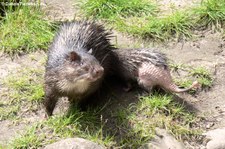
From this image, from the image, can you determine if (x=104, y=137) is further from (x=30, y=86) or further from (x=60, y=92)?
(x=30, y=86)

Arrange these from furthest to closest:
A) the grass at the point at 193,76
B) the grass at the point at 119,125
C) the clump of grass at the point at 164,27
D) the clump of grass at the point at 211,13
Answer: the clump of grass at the point at 211,13 → the clump of grass at the point at 164,27 → the grass at the point at 193,76 → the grass at the point at 119,125

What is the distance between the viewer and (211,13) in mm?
5637

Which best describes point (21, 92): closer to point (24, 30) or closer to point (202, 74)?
point (24, 30)

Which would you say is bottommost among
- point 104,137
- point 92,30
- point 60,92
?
point 104,137

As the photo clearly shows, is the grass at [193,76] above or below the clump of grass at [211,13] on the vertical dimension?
below

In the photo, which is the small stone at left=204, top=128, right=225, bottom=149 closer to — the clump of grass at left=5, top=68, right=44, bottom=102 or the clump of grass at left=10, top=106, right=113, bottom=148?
the clump of grass at left=10, top=106, right=113, bottom=148

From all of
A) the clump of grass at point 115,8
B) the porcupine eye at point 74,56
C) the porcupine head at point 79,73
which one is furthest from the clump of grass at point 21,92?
the clump of grass at point 115,8

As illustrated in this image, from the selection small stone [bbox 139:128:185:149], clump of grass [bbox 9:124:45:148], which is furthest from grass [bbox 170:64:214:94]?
clump of grass [bbox 9:124:45:148]

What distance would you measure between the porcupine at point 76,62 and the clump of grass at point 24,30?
60 centimetres

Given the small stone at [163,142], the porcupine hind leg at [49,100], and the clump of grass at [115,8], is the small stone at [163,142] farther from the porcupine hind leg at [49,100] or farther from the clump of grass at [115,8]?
the clump of grass at [115,8]

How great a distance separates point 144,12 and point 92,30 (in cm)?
109

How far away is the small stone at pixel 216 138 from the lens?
435 cm

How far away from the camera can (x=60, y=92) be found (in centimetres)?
443

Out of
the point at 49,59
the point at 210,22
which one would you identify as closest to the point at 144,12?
the point at 210,22
